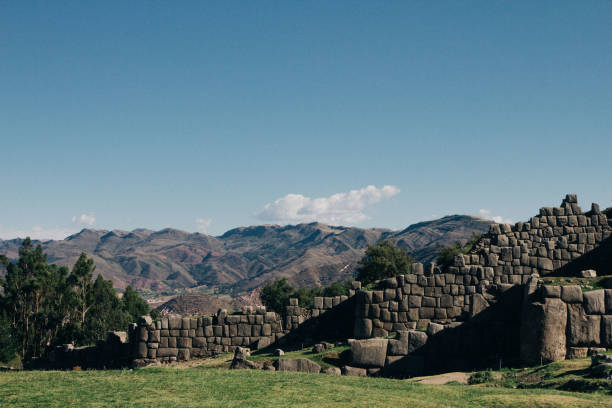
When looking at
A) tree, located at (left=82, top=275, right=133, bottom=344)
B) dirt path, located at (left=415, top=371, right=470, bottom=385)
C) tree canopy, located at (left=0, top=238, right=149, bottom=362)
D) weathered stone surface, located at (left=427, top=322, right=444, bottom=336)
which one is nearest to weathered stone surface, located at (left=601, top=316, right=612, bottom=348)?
dirt path, located at (left=415, top=371, right=470, bottom=385)

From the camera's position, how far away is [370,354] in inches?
869

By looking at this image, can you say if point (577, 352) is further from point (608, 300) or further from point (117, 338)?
point (117, 338)

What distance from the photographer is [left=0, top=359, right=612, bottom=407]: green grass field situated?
1352 centimetres

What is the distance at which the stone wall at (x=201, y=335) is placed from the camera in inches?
1097

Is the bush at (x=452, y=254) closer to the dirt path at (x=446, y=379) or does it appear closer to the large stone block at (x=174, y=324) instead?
the dirt path at (x=446, y=379)

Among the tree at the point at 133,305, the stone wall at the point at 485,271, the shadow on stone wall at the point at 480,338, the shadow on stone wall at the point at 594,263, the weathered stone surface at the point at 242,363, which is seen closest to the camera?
the weathered stone surface at the point at 242,363

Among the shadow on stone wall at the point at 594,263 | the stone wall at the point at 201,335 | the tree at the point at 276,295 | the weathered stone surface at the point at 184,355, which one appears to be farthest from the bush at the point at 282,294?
the weathered stone surface at the point at 184,355

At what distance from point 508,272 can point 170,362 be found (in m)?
16.3

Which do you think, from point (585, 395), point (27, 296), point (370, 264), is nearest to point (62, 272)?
point (27, 296)

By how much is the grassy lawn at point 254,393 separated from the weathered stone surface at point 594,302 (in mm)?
4976

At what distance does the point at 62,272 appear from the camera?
2224 inches

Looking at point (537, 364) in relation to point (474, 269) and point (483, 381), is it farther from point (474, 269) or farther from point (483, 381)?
point (474, 269)

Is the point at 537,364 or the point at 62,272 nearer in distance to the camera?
the point at 537,364

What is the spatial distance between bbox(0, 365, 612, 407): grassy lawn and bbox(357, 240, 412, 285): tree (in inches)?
1911
